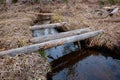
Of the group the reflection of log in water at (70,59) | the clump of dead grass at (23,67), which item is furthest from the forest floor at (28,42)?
the reflection of log in water at (70,59)

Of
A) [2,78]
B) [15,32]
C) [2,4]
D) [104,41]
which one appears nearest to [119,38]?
Answer: [104,41]

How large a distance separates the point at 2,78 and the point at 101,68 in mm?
2885

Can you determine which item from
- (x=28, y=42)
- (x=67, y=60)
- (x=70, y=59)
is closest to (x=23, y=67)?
(x=28, y=42)

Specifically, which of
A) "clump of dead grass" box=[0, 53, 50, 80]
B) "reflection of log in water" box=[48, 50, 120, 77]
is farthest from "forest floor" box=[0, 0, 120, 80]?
"reflection of log in water" box=[48, 50, 120, 77]

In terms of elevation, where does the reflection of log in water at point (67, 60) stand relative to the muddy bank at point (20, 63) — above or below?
below

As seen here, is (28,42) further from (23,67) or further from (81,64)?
(81,64)

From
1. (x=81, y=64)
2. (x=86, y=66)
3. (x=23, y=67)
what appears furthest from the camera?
(x=81, y=64)

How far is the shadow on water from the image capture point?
5.02 meters

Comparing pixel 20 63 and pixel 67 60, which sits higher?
pixel 20 63

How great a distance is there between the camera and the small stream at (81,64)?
5.04 m

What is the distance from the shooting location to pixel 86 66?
5.58 m

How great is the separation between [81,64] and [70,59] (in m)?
0.45

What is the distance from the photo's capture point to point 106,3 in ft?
43.1

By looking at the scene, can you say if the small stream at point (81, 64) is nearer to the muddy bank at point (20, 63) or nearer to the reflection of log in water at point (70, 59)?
the reflection of log in water at point (70, 59)
